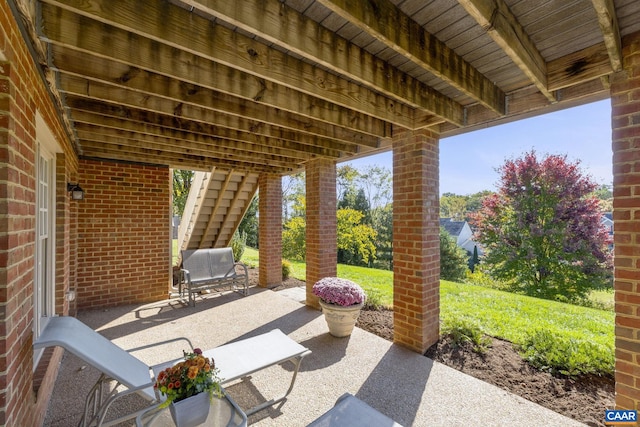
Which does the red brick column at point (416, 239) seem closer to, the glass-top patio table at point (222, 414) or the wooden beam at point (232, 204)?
the glass-top patio table at point (222, 414)

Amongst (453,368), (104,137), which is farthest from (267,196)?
(453,368)

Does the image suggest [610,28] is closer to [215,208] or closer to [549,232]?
[215,208]

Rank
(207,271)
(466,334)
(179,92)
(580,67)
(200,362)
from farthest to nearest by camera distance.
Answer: (207,271) < (466,334) < (179,92) < (580,67) < (200,362)

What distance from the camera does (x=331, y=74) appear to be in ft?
7.77

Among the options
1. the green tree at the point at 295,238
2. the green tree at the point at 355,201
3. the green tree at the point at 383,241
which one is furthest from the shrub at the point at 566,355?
the green tree at the point at 355,201

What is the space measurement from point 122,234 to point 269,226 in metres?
2.69

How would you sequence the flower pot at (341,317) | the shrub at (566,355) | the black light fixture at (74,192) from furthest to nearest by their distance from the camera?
the black light fixture at (74,192) → the flower pot at (341,317) → the shrub at (566,355)

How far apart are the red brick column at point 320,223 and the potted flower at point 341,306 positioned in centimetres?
109

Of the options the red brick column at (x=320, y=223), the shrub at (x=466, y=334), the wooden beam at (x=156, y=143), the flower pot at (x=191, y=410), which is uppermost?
the wooden beam at (x=156, y=143)

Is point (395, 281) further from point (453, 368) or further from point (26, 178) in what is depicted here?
point (26, 178)

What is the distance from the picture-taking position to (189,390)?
1674 mm

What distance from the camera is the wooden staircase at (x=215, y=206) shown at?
6086mm

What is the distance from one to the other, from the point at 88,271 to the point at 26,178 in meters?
4.07

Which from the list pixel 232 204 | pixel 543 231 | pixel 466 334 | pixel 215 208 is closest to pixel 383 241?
pixel 543 231
